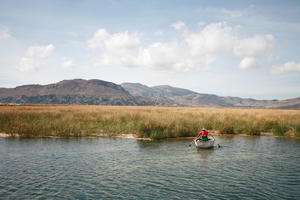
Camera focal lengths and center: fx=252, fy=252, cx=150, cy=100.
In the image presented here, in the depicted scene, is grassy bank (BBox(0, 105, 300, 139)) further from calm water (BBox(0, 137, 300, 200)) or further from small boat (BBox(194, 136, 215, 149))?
small boat (BBox(194, 136, 215, 149))

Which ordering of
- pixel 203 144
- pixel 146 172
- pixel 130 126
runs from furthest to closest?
pixel 130 126
pixel 203 144
pixel 146 172

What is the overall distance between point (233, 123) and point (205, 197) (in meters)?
23.7

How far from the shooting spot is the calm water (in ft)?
36.7

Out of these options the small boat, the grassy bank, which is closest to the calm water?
the small boat

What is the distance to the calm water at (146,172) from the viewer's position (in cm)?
1120

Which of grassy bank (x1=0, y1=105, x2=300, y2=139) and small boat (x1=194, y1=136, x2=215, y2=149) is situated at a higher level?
grassy bank (x1=0, y1=105, x2=300, y2=139)

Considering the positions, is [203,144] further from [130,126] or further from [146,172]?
[130,126]

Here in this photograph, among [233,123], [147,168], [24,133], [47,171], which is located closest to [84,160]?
[47,171]

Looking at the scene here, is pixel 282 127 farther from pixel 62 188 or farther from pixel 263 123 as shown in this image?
pixel 62 188

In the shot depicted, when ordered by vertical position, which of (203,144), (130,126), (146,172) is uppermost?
(130,126)

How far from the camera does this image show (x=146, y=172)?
14.2 m

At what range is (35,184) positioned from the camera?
12086 mm

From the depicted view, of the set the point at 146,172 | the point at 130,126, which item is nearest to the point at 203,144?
the point at 146,172

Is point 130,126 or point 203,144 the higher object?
point 130,126
